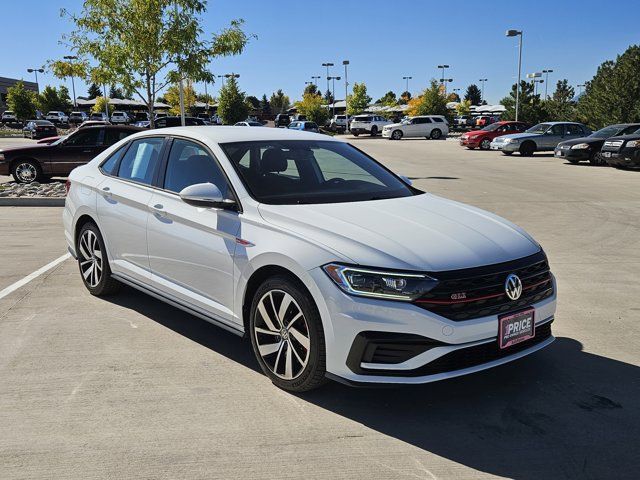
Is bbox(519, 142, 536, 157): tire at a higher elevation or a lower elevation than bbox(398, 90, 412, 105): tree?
lower

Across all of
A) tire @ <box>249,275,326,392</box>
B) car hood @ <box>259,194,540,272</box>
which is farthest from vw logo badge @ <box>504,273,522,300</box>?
tire @ <box>249,275,326,392</box>

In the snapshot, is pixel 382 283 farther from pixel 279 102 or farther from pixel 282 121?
pixel 279 102

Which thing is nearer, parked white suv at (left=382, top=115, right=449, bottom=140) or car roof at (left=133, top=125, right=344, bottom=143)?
car roof at (left=133, top=125, right=344, bottom=143)

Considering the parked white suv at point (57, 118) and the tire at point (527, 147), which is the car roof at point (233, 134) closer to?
the tire at point (527, 147)

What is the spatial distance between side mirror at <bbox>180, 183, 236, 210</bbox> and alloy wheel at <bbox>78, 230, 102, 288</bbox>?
76.3 inches

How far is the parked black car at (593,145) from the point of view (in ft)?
71.5

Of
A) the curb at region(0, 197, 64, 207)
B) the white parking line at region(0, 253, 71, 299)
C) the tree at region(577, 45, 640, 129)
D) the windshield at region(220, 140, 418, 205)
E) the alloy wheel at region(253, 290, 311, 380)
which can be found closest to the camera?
the alloy wheel at region(253, 290, 311, 380)

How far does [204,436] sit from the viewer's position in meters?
3.28

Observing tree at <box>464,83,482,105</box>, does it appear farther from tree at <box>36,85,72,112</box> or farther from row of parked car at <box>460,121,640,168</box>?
row of parked car at <box>460,121,640,168</box>

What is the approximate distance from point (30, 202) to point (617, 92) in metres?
33.0

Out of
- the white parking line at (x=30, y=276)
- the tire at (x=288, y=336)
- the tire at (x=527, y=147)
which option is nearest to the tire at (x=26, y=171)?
the white parking line at (x=30, y=276)

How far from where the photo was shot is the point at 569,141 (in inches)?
914

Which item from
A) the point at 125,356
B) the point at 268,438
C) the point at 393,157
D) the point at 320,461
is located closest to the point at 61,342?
the point at 125,356

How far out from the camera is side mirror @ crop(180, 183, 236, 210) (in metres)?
4.01
